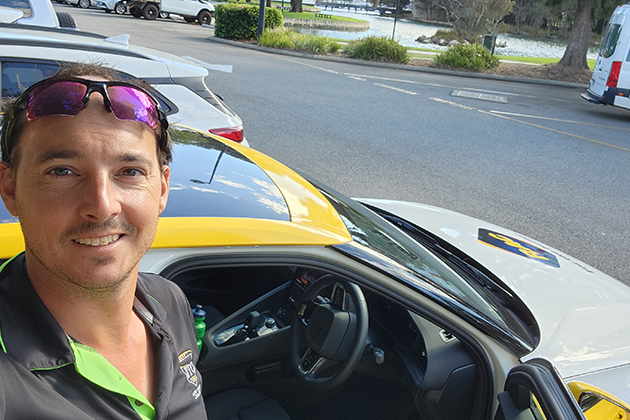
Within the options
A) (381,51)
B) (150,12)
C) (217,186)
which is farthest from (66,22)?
(150,12)

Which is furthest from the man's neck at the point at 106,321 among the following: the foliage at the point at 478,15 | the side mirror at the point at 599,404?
the foliage at the point at 478,15

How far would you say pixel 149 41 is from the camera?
17672 mm

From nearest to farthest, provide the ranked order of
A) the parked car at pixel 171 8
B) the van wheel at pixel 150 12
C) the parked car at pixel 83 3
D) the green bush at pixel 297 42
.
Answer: the green bush at pixel 297 42
the parked car at pixel 171 8
the van wheel at pixel 150 12
the parked car at pixel 83 3

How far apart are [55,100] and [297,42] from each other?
17667mm

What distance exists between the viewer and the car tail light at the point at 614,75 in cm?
1131

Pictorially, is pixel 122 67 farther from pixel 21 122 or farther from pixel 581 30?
pixel 581 30

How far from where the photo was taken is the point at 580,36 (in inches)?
663

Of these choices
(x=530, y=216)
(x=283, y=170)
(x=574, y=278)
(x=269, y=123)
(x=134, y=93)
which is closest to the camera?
(x=134, y=93)

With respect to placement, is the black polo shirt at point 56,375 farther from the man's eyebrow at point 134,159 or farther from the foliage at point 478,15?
the foliage at point 478,15

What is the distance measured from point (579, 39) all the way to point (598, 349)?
17252 millimetres

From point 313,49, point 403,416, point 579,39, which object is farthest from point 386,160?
point 579,39

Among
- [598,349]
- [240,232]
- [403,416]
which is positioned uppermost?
[240,232]

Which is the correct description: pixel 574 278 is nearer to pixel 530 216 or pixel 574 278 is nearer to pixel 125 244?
pixel 125 244

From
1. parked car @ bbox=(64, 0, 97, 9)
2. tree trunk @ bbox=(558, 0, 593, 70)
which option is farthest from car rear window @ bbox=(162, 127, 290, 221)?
parked car @ bbox=(64, 0, 97, 9)
